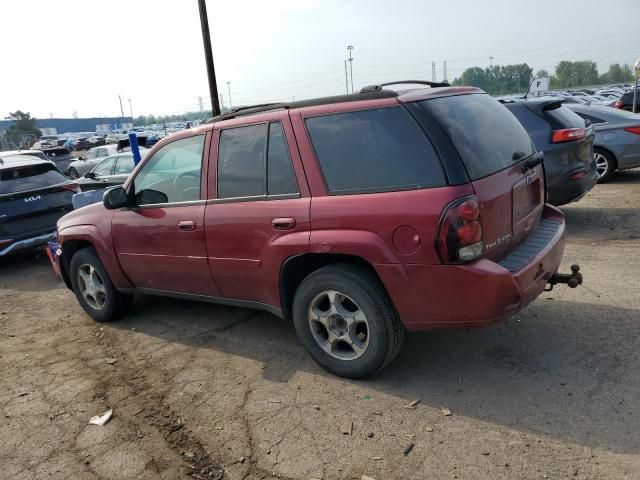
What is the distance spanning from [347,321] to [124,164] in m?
9.95

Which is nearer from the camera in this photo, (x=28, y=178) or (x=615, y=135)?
(x=28, y=178)

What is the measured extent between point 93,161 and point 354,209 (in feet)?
59.4

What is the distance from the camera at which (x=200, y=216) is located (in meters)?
4.04

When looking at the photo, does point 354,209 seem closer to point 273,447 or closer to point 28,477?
point 273,447

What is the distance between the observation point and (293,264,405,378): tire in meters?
3.24

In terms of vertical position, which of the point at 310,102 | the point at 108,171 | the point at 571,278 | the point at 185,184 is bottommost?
the point at 571,278

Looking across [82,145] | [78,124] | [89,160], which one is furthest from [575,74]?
[78,124]

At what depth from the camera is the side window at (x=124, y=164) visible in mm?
11680

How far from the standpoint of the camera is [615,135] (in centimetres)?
881

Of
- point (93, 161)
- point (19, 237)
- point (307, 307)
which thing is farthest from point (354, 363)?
point (93, 161)

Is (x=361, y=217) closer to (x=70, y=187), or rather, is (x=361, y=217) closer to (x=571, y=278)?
(x=571, y=278)

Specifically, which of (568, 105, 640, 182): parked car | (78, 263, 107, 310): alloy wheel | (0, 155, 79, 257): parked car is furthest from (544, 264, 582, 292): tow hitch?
(0, 155, 79, 257): parked car

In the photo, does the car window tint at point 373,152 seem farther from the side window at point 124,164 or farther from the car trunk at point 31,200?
the side window at point 124,164

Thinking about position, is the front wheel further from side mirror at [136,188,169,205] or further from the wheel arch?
side mirror at [136,188,169,205]
